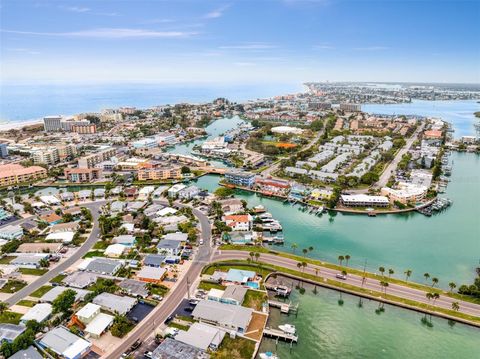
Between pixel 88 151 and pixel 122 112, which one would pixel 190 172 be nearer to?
pixel 88 151

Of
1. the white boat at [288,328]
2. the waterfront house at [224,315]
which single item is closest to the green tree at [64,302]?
the waterfront house at [224,315]

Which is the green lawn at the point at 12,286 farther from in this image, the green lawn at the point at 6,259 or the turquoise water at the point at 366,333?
the turquoise water at the point at 366,333

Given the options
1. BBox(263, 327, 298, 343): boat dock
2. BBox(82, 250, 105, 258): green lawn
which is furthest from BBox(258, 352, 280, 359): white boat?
BBox(82, 250, 105, 258): green lawn

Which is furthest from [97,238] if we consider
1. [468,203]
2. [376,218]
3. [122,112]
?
[122,112]

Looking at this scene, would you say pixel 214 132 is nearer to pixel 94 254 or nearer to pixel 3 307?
pixel 94 254

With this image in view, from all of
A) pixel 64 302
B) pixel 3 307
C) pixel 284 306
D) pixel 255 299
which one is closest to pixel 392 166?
pixel 284 306

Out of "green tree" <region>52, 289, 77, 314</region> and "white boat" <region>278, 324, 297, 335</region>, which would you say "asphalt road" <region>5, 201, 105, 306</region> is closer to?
"green tree" <region>52, 289, 77, 314</region>
